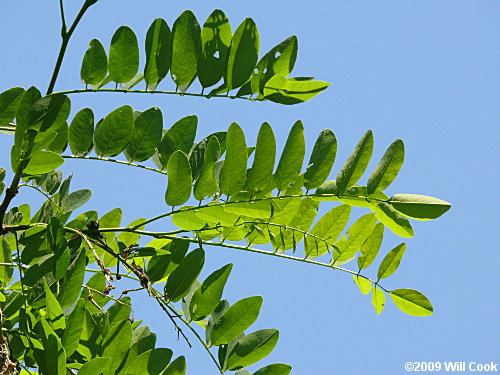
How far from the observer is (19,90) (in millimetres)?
1474

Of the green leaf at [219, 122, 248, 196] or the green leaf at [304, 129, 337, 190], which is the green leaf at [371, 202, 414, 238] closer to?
the green leaf at [304, 129, 337, 190]

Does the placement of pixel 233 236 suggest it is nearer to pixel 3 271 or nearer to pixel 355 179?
pixel 355 179

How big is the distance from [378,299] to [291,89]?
579 millimetres

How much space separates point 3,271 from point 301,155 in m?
0.79

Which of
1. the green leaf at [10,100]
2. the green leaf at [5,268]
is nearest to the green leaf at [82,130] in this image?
the green leaf at [10,100]

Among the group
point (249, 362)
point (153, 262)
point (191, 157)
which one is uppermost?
point (191, 157)

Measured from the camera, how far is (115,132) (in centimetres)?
→ 154

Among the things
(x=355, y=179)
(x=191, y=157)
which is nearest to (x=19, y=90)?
(x=191, y=157)

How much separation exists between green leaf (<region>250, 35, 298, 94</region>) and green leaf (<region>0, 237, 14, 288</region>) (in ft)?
2.19

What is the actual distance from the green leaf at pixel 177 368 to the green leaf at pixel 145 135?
18.8 inches

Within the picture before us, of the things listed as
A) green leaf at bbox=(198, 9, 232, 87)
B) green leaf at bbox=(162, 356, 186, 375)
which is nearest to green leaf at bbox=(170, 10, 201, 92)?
green leaf at bbox=(198, 9, 232, 87)

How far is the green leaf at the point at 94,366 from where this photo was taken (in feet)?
3.61

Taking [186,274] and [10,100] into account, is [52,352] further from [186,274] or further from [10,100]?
[10,100]

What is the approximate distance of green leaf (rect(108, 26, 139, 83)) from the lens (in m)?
1.56
